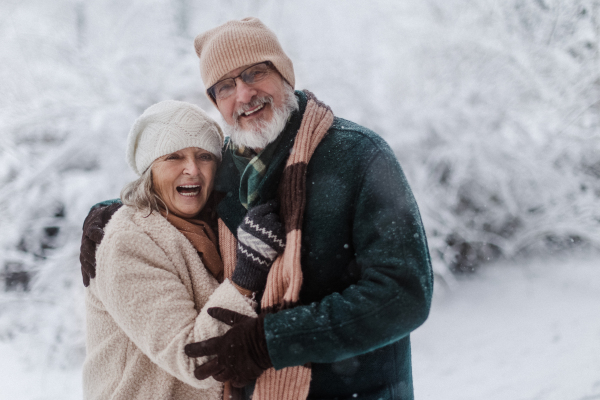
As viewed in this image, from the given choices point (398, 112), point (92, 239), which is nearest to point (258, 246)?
point (92, 239)

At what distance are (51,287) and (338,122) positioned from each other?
440cm

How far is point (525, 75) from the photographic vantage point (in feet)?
14.7

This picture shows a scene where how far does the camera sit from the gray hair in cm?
145

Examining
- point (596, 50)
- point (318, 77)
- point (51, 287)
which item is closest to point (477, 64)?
point (596, 50)

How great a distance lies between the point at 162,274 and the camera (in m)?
1.25

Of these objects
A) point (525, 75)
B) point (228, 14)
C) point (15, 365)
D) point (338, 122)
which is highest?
point (228, 14)

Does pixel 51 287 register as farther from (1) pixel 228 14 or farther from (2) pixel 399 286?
(2) pixel 399 286

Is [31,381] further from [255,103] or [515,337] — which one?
[515,337]

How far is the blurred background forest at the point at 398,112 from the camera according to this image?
4.17 metres

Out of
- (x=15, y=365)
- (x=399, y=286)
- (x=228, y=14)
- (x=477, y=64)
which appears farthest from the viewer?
(x=228, y=14)

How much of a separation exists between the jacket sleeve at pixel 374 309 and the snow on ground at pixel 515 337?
9.12 feet

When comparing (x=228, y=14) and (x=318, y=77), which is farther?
(x=228, y=14)

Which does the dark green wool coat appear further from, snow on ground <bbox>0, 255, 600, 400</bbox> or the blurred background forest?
the blurred background forest

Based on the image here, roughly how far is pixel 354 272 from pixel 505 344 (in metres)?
3.42
